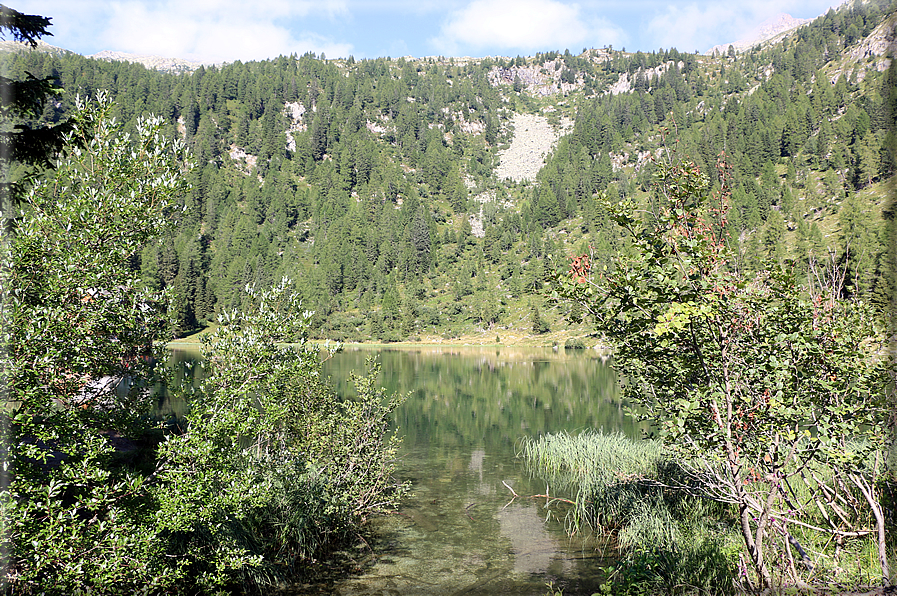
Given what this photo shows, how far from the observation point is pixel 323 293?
127 m

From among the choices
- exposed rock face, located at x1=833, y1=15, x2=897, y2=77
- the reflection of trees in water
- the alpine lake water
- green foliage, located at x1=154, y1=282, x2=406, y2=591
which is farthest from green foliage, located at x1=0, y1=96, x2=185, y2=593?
exposed rock face, located at x1=833, y1=15, x2=897, y2=77

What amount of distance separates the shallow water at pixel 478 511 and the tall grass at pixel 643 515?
32.6 inches

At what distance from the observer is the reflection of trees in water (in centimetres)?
2908

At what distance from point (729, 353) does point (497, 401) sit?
3440 centimetres

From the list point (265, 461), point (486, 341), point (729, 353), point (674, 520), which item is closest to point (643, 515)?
point (674, 520)

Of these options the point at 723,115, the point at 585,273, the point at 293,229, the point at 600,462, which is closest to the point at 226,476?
the point at 585,273

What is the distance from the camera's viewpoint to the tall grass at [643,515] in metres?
8.58

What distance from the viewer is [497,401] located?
4041cm

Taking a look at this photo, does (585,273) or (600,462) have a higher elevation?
(585,273)

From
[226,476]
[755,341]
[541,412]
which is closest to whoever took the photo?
[755,341]

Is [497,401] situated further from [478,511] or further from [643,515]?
[643,515]

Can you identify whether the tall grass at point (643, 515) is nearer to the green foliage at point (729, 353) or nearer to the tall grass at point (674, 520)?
the tall grass at point (674, 520)

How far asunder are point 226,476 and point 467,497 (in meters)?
11.2

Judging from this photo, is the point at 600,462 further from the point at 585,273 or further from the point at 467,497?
the point at 585,273
